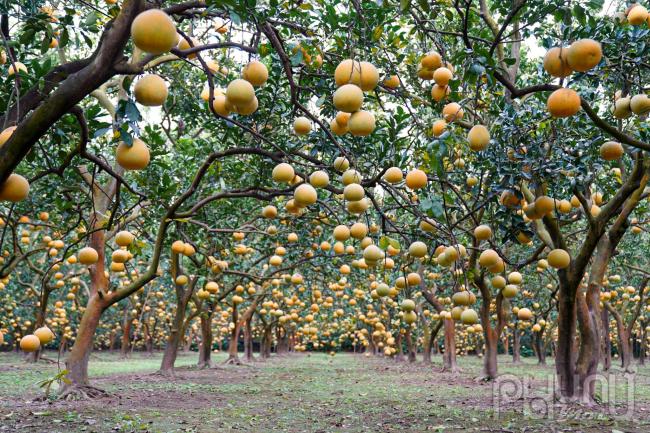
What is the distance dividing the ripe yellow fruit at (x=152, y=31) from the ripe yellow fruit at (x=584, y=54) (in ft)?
5.60

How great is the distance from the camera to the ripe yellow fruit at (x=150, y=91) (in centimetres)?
219

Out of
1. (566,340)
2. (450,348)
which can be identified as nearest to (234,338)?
(450,348)

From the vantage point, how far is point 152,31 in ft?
6.45

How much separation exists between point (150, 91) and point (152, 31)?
30 cm

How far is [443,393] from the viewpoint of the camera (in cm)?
1073

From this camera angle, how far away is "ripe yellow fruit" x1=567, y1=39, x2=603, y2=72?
2270 mm

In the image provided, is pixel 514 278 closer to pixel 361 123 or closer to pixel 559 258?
pixel 559 258

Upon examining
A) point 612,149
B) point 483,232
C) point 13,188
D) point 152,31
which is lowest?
point 13,188

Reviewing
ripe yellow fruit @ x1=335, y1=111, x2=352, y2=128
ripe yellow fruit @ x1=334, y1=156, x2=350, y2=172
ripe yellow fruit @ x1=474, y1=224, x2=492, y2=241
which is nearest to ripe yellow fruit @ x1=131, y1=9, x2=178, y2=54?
ripe yellow fruit @ x1=335, y1=111, x2=352, y2=128

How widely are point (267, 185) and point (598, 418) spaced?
518cm

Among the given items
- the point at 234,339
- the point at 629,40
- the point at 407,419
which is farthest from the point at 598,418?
the point at 234,339

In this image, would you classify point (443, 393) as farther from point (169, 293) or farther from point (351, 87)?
point (169, 293)

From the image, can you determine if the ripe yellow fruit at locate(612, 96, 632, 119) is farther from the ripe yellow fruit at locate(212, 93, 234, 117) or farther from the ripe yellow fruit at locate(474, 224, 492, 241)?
the ripe yellow fruit at locate(212, 93, 234, 117)

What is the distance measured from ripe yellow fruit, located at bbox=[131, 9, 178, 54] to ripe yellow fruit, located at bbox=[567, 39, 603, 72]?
1707 mm
